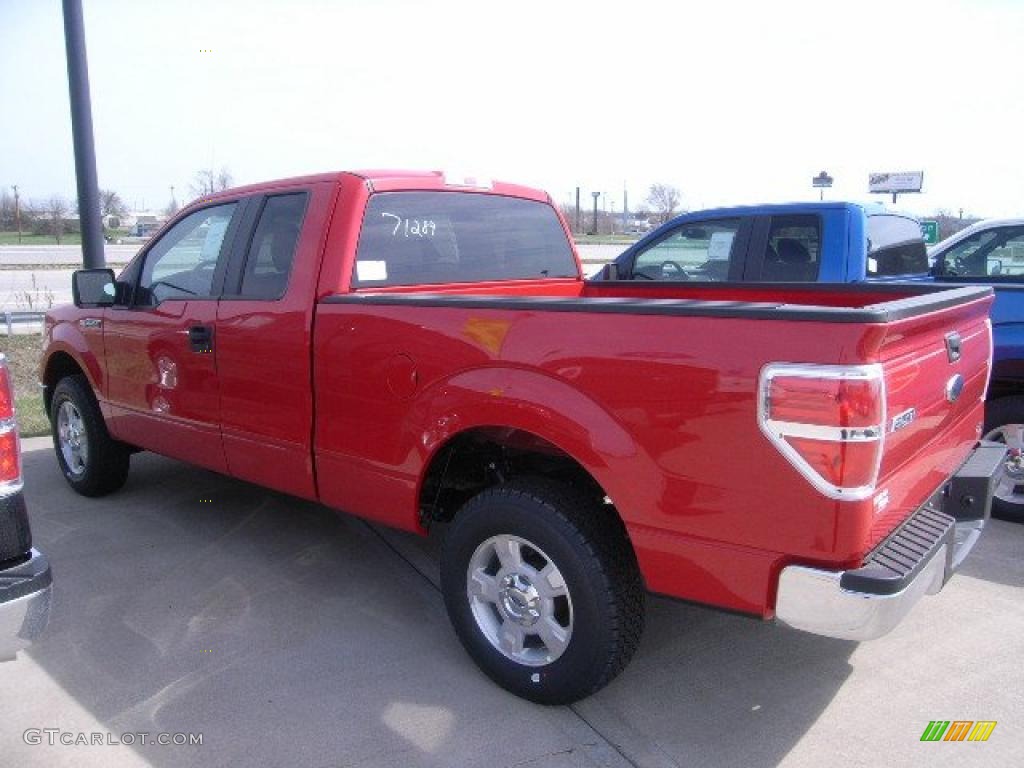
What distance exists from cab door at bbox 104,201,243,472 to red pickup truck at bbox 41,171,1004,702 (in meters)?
0.02

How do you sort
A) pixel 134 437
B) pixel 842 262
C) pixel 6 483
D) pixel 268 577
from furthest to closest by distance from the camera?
1. pixel 842 262
2. pixel 134 437
3. pixel 268 577
4. pixel 6 483

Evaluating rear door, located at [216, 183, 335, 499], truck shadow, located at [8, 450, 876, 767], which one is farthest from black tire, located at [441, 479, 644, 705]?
rear door, located at [216, 183, 335, 499]

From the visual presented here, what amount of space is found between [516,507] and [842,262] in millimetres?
3683

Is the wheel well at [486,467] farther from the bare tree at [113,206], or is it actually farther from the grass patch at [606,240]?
the bare tree at [113,206]

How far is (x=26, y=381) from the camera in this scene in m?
8.84

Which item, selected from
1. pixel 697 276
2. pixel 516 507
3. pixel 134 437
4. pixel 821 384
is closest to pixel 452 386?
pixel 516 507

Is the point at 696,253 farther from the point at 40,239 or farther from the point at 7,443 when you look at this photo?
the point at 40,239

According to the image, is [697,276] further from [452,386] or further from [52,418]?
[52,418]

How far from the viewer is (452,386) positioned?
3004 mm

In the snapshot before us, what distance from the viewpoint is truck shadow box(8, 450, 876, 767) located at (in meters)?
2.75

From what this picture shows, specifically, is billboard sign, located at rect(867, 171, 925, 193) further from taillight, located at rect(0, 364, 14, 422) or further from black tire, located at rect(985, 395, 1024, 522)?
taillight, located at rect(0, 364, 14, 422)

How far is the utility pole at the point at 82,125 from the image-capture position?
6977 millimetres

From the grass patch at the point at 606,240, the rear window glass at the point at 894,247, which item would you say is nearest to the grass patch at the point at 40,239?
the grass patch at the point at 606,240

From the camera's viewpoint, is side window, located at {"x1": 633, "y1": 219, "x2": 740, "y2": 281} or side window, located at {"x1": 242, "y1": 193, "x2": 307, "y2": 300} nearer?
side window, located at {"x1": 242, "y1": 193, "x2": 307, "y2": 300}
